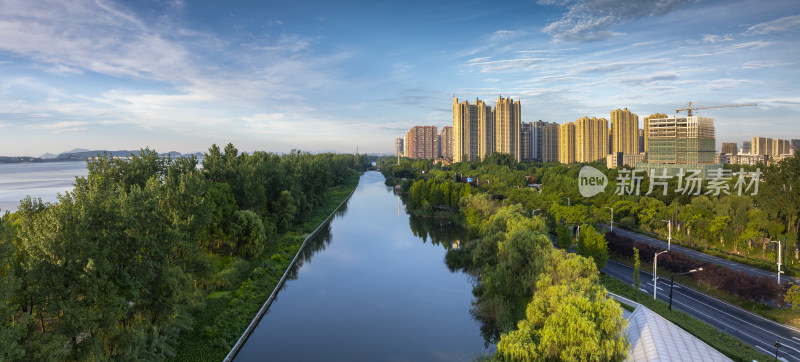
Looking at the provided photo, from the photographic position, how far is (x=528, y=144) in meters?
147

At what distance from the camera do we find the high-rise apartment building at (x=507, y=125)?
129500mm

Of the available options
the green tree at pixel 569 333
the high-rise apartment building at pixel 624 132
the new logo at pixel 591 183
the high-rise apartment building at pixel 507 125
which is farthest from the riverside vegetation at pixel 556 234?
the high-rise apartment building at pixel 624 132

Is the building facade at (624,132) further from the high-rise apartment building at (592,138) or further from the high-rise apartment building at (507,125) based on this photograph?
the high-rise apartment building at (507,125)

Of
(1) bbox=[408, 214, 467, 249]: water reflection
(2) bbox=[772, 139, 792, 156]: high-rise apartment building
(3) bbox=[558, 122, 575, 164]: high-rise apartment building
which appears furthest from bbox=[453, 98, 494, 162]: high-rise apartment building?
(2) bbox=[772, 139, 792, 156]: high-rise apartment building

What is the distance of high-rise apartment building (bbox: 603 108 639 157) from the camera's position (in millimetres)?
126250

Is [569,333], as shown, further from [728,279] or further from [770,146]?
[770,146]

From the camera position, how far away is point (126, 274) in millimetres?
14945

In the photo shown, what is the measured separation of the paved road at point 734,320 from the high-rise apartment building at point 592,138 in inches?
4086

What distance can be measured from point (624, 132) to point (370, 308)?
12568cm

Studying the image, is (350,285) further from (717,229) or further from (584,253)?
(717,229)

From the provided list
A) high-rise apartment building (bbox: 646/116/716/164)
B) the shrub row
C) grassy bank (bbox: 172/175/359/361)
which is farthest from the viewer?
high-rise apartment building (bbox: 646/116/716/164)

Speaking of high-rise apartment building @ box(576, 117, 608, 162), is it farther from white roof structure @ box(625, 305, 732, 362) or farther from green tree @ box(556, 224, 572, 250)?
white roof structure @ box(625, 305, 732, 362)

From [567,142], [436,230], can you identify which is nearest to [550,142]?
[567,142]

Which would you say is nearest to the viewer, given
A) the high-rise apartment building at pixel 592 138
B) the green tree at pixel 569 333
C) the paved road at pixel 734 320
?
the green tree at pixel 569 333
